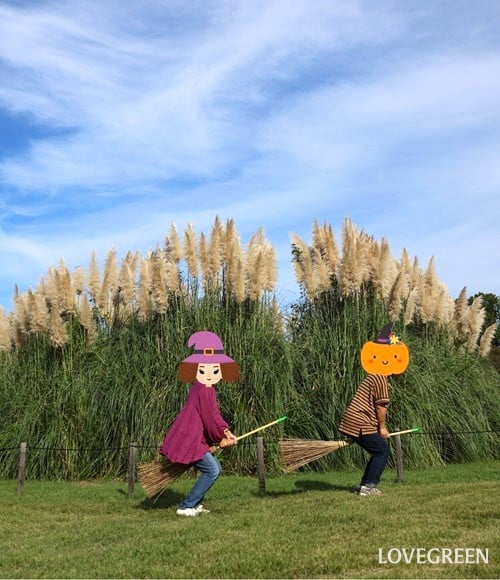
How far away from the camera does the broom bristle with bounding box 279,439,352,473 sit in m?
8.22

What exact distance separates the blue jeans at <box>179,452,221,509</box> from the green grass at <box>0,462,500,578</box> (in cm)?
20

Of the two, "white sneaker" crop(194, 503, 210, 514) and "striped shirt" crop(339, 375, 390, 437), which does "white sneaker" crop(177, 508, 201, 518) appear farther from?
"striped shirt" crop(339, 375, 390, 437)

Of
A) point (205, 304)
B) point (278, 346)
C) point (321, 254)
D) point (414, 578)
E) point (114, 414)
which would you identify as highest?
point (321, 254)

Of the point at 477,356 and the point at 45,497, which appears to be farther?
the point at 477,356

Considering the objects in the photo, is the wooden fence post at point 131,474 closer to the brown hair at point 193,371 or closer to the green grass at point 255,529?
the green grass at point 255,529

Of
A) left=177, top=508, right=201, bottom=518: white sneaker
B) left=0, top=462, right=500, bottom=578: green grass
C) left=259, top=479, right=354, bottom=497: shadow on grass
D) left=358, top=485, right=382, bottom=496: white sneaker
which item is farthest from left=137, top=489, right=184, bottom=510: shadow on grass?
left=358, top=485, right=382, bottom=496: white sneaker

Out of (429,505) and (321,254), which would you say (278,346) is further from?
(429,505)

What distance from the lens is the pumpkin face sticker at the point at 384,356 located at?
Result: 917 centimetres

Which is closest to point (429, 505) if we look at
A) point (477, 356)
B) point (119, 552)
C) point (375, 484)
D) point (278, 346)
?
point (375, 484)

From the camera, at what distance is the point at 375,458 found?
7949mm

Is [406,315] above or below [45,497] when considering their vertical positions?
above

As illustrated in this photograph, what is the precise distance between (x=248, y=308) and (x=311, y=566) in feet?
19.4

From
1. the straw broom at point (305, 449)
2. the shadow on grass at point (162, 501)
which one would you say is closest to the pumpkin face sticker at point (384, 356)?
the straw broom at point (305, 449)

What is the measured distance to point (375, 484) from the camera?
802 centimetres
